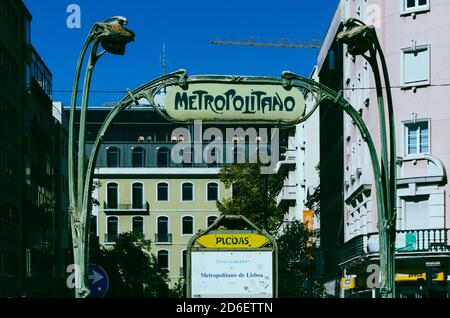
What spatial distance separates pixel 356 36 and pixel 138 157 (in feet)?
338

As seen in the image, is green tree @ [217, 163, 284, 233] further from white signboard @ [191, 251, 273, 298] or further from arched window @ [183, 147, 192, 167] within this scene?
arched window @ [183, 147, 192, 167]

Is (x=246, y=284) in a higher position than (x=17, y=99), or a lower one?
lower

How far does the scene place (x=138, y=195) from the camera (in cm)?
12194

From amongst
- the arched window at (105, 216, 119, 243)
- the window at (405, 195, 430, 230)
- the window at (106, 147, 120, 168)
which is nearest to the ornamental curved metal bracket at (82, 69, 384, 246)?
the window at (405, 195, 430, 230)

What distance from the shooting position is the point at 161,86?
70.7 feet

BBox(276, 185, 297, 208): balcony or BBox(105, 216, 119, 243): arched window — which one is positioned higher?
BBox(276, 185, 297, 208): balcony

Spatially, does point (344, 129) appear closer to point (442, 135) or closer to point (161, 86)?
point (442, 135)

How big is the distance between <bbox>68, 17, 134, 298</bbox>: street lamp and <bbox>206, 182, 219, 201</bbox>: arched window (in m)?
101

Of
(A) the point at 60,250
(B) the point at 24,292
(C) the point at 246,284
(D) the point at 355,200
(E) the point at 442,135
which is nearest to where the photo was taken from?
(C) the point at 246,284

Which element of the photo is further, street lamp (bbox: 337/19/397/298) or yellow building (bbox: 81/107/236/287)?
yellow building (bbox: 81/107/236/287)

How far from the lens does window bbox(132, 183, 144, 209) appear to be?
396 feet

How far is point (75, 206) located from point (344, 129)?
132ft

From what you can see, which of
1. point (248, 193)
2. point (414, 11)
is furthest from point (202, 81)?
point (248, 193)
